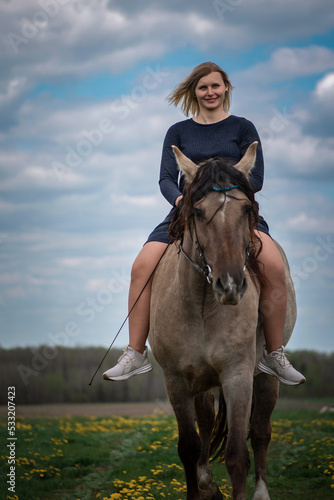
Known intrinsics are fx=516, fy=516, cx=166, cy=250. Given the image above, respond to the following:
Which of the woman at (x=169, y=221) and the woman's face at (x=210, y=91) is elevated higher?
the woman's face at (x=210, y=91)

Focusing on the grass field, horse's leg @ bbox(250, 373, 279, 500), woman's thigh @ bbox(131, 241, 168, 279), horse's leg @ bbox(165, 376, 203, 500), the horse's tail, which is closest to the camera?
horse's leg @ bbox(165, 376, 203, 500)

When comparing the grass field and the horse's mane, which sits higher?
the horse's mane

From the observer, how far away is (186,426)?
14.7 feet

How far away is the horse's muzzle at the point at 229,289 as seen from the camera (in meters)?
3.25

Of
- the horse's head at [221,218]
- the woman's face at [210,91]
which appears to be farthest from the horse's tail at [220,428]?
the woman's face at [210,91]

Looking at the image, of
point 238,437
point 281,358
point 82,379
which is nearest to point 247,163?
point 281,358

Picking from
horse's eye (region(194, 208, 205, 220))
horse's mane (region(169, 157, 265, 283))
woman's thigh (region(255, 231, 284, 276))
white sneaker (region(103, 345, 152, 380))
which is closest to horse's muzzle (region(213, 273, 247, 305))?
horse's eye (region(194, 208, 205, 220))

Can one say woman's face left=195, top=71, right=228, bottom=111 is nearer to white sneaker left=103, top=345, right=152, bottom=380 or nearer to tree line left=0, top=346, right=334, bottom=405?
white sneaker left=103, top=345, right=152, bottom=380

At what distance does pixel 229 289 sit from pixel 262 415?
2.85 m

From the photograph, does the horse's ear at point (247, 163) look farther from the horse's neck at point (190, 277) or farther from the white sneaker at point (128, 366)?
the white sneaker at point (128, 366)

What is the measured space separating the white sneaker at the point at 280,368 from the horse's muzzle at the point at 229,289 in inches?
74.3

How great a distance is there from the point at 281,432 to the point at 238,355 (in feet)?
26.6

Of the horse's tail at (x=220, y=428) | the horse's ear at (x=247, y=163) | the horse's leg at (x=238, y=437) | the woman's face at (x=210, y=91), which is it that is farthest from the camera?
the horse's tail at (x=220, y=428)

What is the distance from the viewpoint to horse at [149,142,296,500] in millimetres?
3514
